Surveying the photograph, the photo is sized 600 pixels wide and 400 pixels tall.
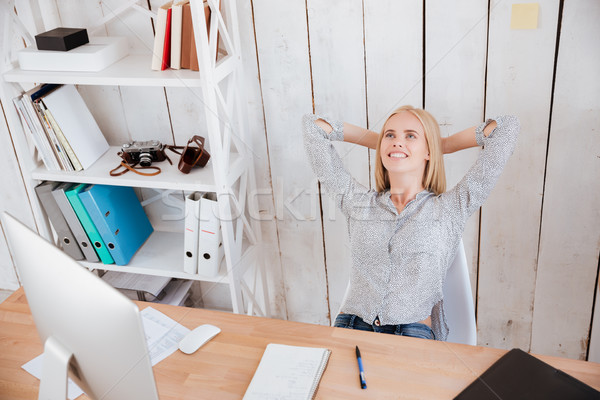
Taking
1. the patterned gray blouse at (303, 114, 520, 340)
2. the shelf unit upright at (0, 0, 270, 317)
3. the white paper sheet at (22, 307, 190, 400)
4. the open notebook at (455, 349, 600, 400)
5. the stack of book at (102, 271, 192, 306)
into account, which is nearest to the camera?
the open notebook at (455, 349, 600, 400)

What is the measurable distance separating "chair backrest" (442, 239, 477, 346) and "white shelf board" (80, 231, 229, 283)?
0.81m

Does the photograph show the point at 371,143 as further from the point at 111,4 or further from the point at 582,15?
the point at 111,4

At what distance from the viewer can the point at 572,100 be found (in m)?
1.69

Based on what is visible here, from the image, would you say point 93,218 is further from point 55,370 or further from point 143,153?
point 55,370

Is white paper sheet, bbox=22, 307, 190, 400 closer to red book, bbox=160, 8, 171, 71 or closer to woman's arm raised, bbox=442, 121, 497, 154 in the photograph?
red book, bbox=160, 8, 171, 71

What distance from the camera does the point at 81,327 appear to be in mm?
931

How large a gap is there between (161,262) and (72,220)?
1.19ft

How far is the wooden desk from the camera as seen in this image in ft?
3.98

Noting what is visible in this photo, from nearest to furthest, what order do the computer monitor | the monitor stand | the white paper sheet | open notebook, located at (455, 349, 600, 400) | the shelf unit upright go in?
1. the computer monitor
2. the monitor stand
3. open notebook, located at (455, 349, 600, 400)
4. the white paper sheet
5. the shelf unit upright

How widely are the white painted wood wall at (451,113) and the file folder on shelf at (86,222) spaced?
0.31m

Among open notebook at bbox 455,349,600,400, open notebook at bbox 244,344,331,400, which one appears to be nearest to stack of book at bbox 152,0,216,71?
open notebook at bbox 244,344,331,400

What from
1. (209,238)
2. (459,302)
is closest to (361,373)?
(459,302)

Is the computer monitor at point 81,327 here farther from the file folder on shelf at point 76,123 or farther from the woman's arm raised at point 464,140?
the woman's arm raised at point 464,140

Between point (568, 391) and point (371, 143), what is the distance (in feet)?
2.92
